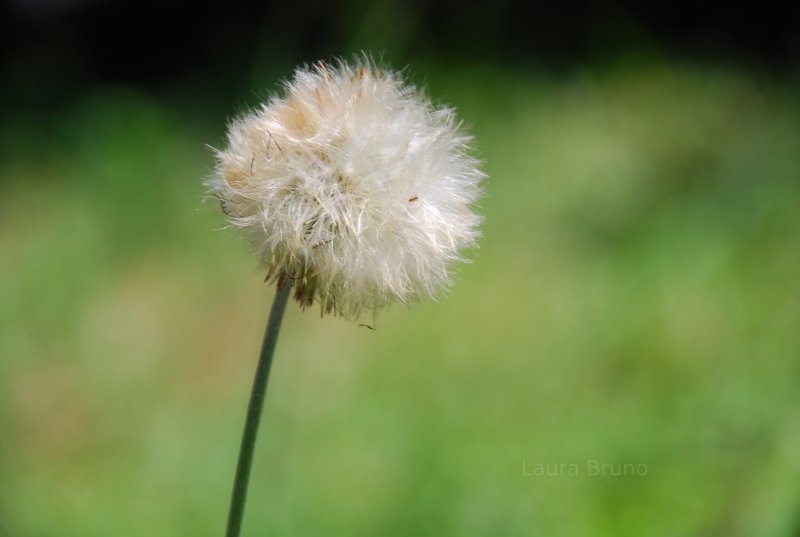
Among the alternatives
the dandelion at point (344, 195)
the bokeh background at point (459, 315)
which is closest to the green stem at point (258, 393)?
the dandelion at point (344, 195)

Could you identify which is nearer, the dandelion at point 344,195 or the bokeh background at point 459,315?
the dandelion at point 344,195

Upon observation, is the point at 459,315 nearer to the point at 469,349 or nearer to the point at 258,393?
the point at 469,349

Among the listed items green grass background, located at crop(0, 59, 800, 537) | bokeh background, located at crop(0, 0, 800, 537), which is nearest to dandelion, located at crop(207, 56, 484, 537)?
bokeh background, located at crop(0, 0, 800, 537)

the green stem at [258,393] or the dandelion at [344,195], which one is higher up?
the dandelion at [344,195]

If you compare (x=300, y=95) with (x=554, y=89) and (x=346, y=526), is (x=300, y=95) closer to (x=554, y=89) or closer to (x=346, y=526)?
(x=346, y=526)

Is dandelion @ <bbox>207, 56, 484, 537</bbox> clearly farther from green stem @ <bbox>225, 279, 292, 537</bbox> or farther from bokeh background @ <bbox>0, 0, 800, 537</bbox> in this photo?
bokeh background @ <bbox>0, 0, 800, 537</bbox>

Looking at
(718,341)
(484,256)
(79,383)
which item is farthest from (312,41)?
(718,341)

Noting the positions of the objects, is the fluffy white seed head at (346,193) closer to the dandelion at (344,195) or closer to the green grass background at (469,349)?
the dandelion at (344,195)
